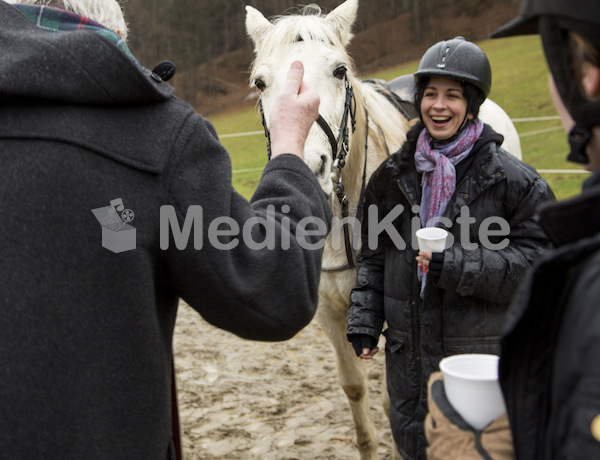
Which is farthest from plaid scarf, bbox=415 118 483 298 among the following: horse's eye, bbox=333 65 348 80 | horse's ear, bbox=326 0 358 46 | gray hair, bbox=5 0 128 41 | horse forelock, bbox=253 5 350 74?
gray hair, bbox=5 0 128 41

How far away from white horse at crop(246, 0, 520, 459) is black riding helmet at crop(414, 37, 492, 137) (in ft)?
1.43

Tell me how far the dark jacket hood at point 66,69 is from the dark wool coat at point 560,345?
775 mm

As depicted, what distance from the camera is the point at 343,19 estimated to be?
2.99 metres

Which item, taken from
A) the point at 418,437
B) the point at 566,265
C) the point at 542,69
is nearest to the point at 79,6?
the point at 566,265

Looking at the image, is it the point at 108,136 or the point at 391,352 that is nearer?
the point at 108,136

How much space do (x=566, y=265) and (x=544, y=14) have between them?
1.36ft

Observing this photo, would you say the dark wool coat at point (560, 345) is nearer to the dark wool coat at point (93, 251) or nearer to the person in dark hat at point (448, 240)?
the dark wool coat at point (93, 251)

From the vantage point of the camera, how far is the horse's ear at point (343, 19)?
2947 millimetres

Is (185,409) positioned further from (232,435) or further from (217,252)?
(217,252)

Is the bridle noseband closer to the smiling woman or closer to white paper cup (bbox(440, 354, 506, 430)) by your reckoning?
the smiling woman

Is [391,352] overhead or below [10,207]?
below

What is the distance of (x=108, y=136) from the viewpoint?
1.05m

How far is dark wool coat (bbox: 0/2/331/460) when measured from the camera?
101cm

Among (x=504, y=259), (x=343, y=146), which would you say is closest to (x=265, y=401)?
(x=343, y=146)
